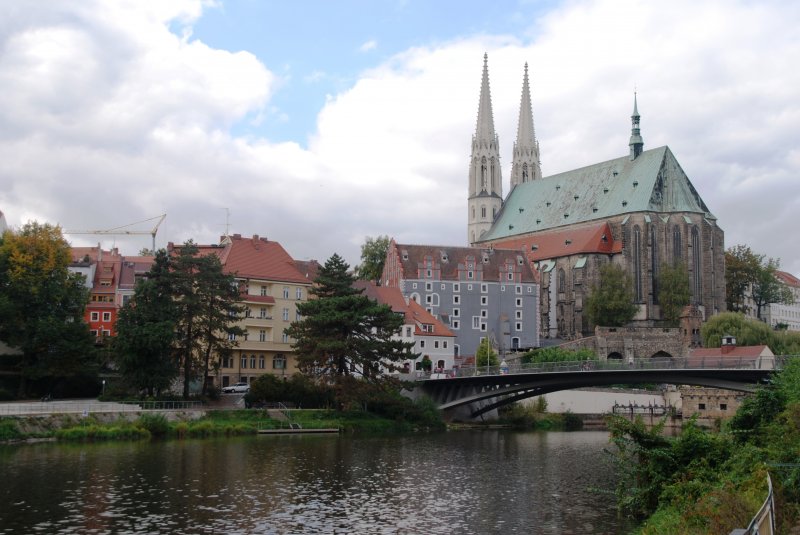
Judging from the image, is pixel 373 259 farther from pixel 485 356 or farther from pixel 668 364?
pixel 668 364

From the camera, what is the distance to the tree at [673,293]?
121938 mm

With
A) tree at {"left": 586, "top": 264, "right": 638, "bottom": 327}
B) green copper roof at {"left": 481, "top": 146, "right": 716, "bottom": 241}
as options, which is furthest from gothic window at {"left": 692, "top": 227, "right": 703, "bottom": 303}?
tree at {"left": 586, "top": 264, "right": 638, "bottom": 327}

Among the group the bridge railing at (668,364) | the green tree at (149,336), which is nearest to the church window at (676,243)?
the bridge railing at (668,364)

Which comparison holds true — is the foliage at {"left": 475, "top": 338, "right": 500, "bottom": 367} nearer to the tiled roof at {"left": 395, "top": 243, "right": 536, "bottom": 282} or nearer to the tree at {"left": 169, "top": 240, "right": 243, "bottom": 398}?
the tiled roof at {"left": 395, "top": 243, "right": 536, "bottom": 282}

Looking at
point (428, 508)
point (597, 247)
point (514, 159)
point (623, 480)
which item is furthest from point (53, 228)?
point (514, 159)

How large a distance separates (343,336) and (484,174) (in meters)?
99.9

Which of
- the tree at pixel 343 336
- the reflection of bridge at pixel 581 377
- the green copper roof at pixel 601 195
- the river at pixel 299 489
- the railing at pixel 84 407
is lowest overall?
the river at pixel 299 489

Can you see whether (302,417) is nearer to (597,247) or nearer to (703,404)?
(703,404)

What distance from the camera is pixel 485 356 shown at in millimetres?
100688

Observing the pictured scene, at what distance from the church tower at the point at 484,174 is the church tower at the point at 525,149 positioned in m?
7.47

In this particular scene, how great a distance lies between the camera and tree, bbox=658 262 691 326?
12194 cm

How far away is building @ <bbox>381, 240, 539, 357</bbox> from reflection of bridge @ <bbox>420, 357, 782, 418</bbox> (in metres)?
27.3

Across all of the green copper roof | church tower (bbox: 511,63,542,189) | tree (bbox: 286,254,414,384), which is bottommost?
tree (bbox: 286,254,414,384)

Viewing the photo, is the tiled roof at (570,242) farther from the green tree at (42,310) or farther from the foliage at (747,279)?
the green tree at (42,310)
